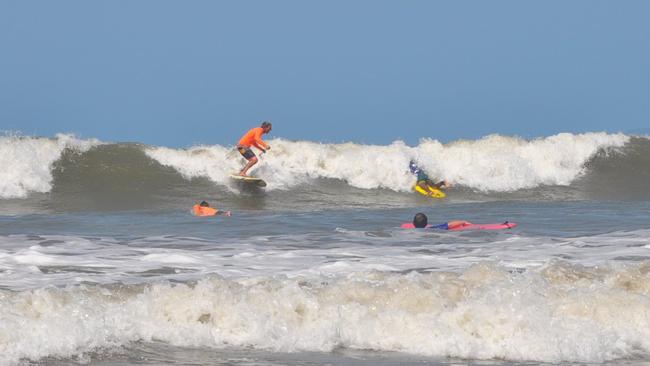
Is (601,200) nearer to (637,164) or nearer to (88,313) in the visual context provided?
(637,164)

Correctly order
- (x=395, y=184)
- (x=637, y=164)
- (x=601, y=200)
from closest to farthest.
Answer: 1. (x=601, y=200)
2. (x=395, y=184)
3. (x=637, y=164)

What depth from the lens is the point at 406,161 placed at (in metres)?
27.7

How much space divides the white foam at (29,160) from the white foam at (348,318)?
1455 centimetres

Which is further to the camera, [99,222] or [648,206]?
[648,206]

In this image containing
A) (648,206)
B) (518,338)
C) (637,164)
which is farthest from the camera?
(637,164)

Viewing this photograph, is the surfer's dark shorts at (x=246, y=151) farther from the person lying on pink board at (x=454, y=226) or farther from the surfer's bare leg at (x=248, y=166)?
the person lying on pink board at (x=454, y=226)

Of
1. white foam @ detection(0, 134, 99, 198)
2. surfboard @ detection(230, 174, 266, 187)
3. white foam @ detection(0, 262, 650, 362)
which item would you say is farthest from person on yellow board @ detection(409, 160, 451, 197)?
white foam @ detection(0, 262, 650, 362)

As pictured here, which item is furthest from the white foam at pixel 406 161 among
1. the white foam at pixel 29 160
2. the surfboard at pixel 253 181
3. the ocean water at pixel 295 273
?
the white foam at pixel 29 160

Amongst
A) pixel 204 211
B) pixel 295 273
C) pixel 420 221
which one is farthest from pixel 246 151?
pixel 295 273

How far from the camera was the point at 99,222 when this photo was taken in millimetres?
17891

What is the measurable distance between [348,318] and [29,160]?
17.3 metres

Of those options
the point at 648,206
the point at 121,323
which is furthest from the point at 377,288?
the point at 648,206

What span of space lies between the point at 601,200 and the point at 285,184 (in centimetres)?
739

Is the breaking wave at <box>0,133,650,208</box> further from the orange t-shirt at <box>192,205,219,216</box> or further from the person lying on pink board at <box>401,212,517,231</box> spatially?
the person lying on pink board at <box>401,212,517,231</box>
